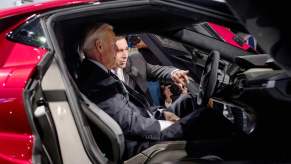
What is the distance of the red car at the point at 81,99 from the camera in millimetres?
1807

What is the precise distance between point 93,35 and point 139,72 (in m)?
1.97

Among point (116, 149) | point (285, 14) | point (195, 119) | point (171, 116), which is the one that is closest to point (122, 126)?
point (116, 149)

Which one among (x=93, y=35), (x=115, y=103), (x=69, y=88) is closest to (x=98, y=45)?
(x=93, y=35)

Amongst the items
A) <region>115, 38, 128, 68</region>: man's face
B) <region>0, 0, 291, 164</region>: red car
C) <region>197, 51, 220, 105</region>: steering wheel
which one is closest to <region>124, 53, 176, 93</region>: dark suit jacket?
<region>115, 38, 128, 68</region>: man's face

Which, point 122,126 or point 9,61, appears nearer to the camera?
point 9,61

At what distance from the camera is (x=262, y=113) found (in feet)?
6.88

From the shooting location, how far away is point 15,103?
5.92ft

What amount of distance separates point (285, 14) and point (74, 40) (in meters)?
1.31

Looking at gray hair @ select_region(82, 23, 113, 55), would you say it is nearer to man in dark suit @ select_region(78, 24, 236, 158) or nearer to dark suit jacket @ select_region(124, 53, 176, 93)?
man in dark suit @ select_region(78, 24, 236, 158)

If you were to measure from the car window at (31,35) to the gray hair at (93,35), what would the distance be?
53cm

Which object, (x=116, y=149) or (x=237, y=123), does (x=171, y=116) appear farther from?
(x=116, y=149)

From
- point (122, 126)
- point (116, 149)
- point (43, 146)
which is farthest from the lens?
point (122, 126)

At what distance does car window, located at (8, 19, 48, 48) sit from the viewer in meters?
1.89

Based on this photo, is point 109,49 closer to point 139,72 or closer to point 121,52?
point 121,52
